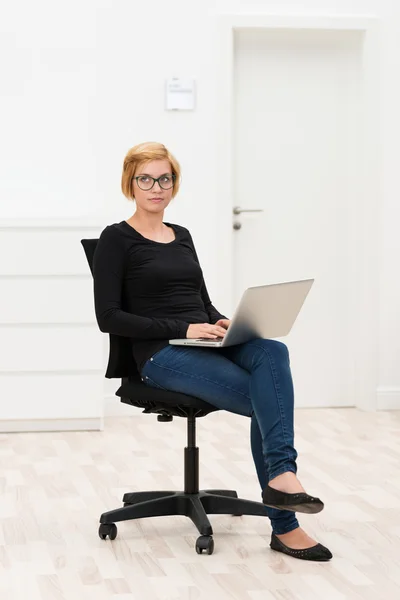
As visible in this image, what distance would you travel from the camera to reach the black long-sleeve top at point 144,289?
3.37 meters

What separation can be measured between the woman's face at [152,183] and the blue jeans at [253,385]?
490 mm

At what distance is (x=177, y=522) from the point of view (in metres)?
3.65

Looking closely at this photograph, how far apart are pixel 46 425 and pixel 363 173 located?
2.19 meters

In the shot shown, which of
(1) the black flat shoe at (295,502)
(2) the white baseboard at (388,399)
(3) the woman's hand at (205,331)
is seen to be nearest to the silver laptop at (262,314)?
(3) the woman's hand at (205,331)

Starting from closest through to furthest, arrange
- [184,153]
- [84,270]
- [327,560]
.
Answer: [327,560] < [84,270] < [184,153]

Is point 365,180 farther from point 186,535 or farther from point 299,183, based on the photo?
point 186,535

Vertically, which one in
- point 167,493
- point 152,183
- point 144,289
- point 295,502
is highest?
point 152,183

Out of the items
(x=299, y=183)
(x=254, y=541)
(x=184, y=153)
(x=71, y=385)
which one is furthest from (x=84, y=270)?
(x=254, y=541)

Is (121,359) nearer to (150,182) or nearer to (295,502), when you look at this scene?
(150,182)

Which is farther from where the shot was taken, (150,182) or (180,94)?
(180,94)

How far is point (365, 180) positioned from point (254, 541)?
3012 mm

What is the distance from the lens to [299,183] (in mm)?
5984

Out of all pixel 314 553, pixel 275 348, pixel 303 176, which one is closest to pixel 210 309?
pixel 275 348

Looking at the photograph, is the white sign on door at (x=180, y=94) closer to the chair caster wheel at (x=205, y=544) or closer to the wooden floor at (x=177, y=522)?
the wooden floor at (x=177, y=522)
